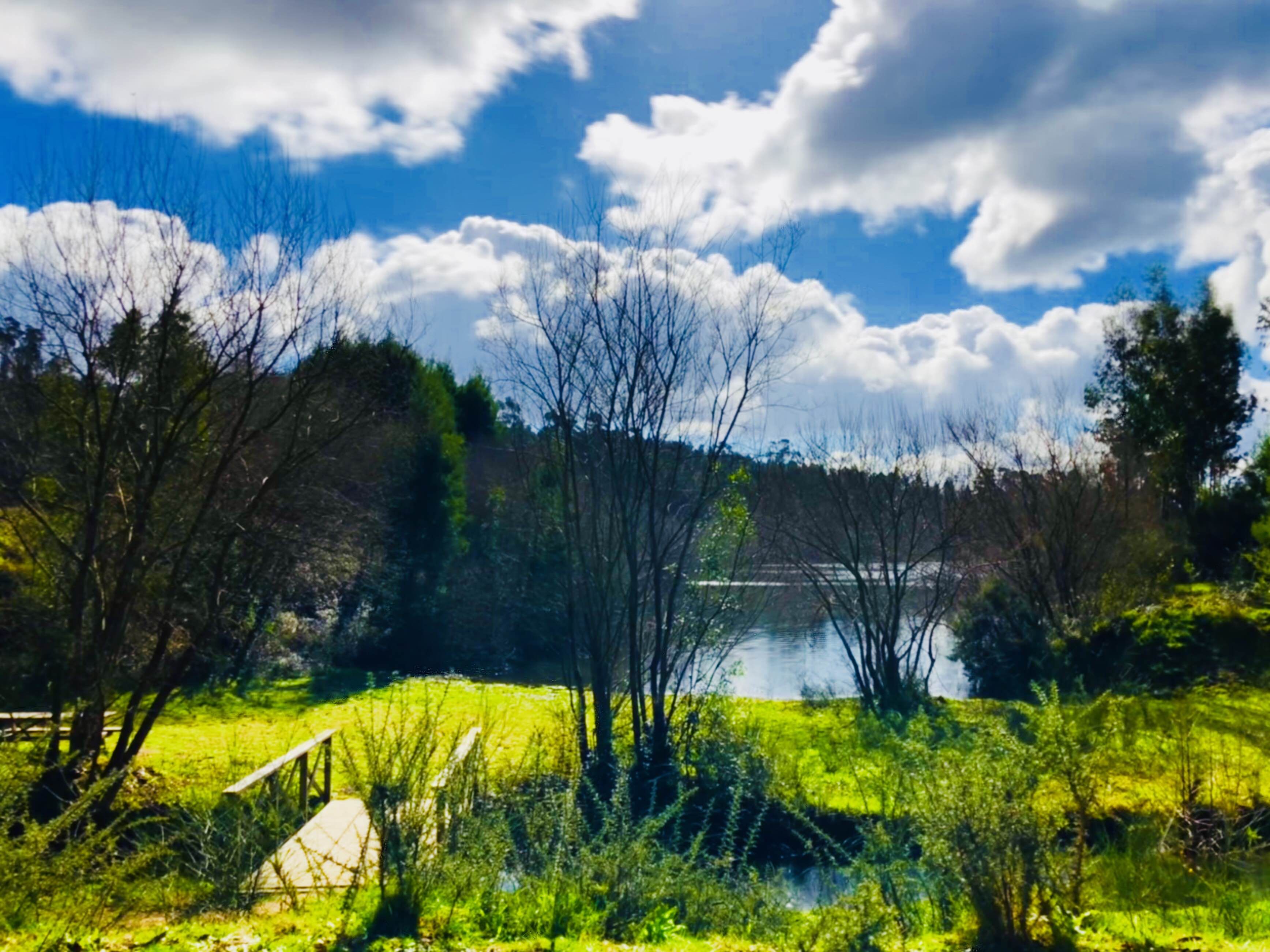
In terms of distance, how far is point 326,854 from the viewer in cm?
682

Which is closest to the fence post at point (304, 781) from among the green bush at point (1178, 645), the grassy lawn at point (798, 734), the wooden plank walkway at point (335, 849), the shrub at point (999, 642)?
the wooden plank walkway at point (335, 849)

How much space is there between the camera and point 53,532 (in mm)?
8781

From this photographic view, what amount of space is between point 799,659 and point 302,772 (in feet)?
52.6

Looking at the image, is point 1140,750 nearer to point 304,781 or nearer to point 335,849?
point 335,849

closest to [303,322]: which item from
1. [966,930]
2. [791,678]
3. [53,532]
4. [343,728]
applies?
[53,532]

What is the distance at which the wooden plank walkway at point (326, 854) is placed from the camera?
6.50 m

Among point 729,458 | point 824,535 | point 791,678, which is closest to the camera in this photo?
point 729,458

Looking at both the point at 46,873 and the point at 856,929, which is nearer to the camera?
the point at 856,929

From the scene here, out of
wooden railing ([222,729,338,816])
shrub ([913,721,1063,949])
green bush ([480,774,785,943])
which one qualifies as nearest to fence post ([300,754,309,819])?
wooden railing ([222,729,338,816])

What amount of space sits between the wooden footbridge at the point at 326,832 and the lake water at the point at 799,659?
9275mm

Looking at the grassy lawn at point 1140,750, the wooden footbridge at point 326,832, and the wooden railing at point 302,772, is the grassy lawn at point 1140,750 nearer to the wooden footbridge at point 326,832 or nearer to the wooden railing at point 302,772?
the wooden footbridge at point 326,832

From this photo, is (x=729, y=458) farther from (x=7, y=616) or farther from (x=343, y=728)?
(x=7, y=616)

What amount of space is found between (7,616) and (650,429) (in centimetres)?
720

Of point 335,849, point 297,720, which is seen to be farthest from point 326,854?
point 297,720
